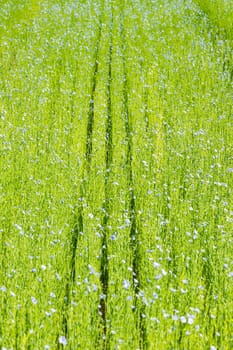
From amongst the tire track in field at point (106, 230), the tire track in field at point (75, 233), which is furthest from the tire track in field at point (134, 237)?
the tire track in field at point (75, 233)

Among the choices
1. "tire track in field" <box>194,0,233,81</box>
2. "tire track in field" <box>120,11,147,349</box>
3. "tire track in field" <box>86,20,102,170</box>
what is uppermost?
"tire track in field" <box>194,0,233,81</box>

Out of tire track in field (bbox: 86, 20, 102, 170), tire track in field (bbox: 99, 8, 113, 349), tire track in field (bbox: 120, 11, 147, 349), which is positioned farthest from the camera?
tire track in field (bbox: 86, 20, 102, 170)

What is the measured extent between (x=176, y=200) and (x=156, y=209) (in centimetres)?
42

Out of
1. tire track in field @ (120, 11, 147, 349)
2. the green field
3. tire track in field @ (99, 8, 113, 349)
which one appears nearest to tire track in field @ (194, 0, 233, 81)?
the green field

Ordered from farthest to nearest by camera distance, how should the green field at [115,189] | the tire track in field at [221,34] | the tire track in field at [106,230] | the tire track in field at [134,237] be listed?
the tire track in field at [221,34], the tire track in field at [106,230], the tire track in field at [134,237], the green field at [115,189]

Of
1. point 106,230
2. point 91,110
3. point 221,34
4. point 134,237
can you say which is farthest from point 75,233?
point 221,34

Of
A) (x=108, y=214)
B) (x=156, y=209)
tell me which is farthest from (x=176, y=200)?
(x=108, y=214)

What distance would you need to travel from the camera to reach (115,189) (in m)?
6.57

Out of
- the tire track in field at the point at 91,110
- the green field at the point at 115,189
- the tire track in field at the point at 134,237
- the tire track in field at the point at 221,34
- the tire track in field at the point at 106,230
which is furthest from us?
the tire track in field at the point at 221,34

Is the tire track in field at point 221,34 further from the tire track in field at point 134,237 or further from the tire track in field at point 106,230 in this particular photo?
the tire track in field at point 106,230

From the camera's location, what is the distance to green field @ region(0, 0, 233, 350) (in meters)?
4.41

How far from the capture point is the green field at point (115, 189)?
14.5 ft

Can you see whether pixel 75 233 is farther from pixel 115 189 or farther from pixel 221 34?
pixel 221 34

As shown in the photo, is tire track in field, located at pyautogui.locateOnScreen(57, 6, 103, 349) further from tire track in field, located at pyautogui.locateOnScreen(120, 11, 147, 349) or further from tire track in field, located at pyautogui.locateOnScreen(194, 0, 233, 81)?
tire track in field, located at pyautogui.locateOnScreen(194, 0, 233, 81)
